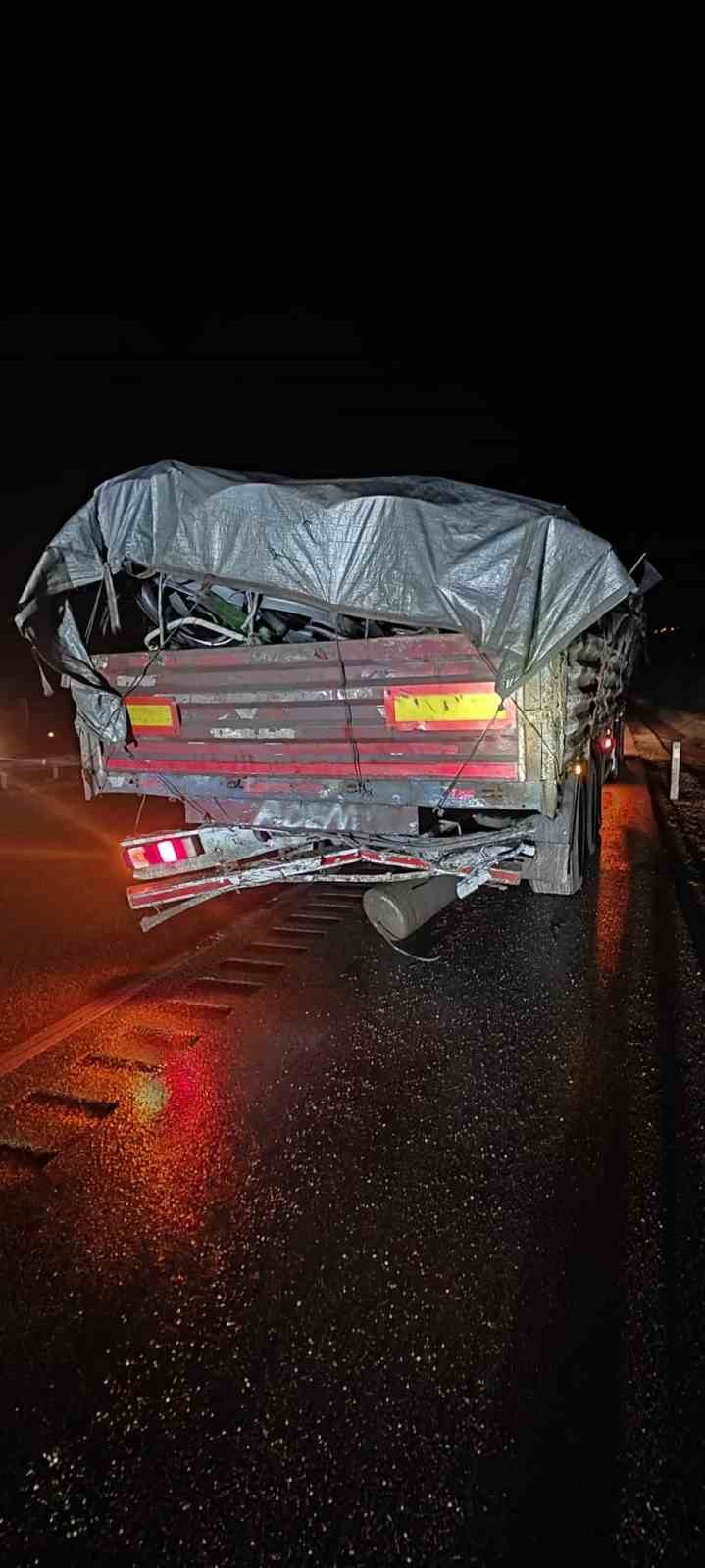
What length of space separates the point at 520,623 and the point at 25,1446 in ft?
12.9

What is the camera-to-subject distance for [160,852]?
18.0 ft

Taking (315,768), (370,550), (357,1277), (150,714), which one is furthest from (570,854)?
(357,1277)

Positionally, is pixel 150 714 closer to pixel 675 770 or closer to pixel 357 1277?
pixel 357 1277

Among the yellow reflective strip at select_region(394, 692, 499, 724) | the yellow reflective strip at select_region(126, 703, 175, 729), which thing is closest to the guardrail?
the yellow reflective strip at select_region(126, 703, 175, 729)

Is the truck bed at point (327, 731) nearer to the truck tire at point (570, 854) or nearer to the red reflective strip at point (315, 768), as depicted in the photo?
the red reflective strip at point (315, 768)

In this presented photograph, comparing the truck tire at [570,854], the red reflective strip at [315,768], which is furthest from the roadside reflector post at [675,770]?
the red reflective strip at [315,768]

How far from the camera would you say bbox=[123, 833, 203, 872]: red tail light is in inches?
213

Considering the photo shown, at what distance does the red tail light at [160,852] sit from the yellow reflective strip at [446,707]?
184cm

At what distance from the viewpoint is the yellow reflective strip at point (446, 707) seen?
15.1 ft

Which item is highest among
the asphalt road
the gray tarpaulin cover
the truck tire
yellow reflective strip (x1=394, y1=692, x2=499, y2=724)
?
the gray tarpaulin cover

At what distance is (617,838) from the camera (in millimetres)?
9164

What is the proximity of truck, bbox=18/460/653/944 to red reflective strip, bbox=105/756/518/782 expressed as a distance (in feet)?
0.05

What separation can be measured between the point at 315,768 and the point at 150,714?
1307 mm

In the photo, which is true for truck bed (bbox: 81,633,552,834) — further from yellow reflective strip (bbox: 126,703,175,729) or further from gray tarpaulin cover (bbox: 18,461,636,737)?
gray tarpaulin cover (bbox: 18,461,636,737)
